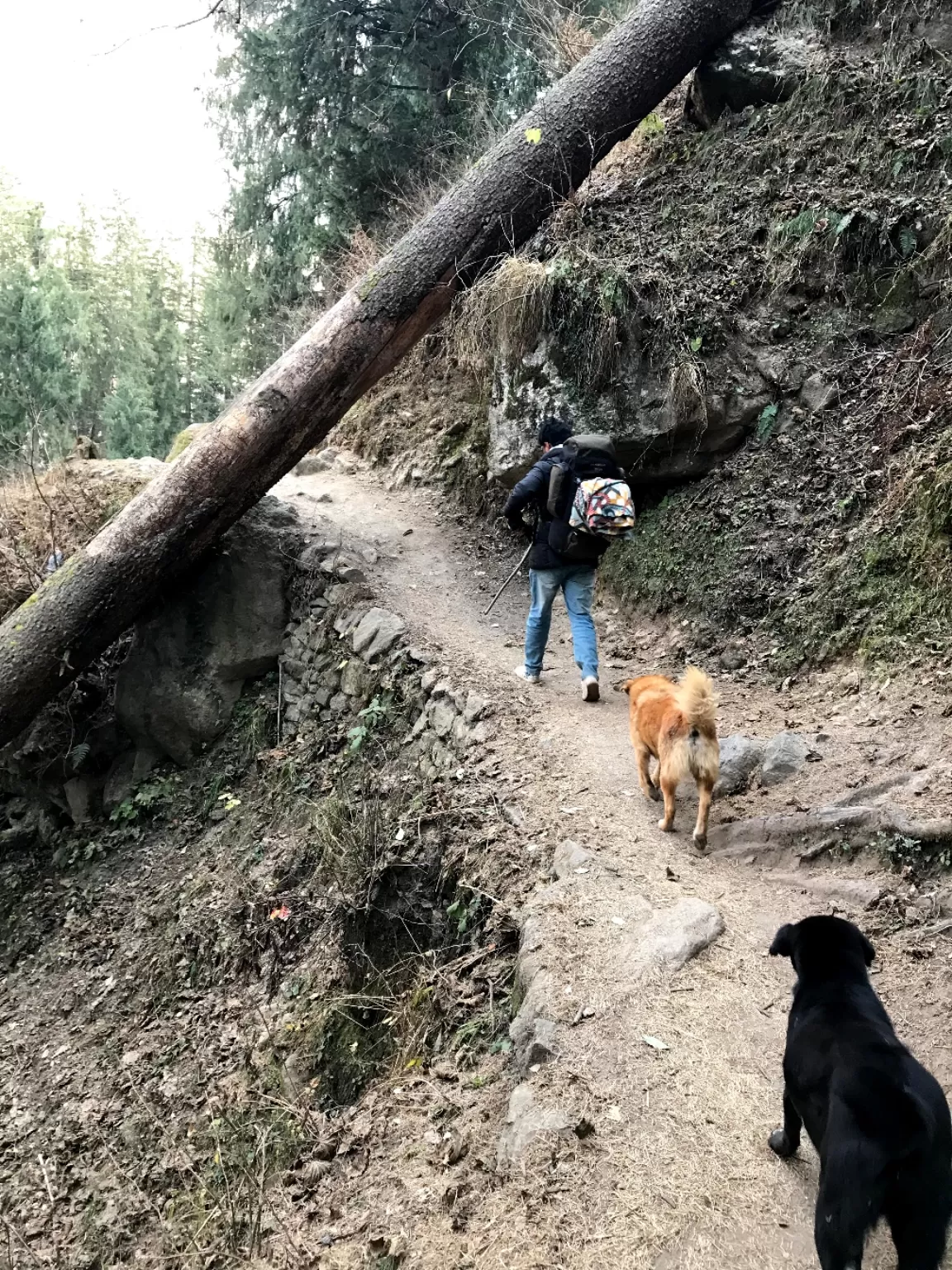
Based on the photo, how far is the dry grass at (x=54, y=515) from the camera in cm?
852

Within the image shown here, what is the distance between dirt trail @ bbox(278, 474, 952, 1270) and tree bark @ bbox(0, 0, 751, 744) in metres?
3.76

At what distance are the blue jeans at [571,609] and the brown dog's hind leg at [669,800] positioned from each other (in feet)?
5.90

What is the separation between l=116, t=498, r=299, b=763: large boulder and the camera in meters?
8.19

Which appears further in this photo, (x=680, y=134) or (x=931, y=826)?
(x=680, y=134)

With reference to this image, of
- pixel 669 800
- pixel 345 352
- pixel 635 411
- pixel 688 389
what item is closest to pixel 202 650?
pixel 345 352

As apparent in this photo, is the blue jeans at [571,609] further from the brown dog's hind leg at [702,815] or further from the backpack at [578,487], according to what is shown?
the brown dog's hind leg at [702,815]

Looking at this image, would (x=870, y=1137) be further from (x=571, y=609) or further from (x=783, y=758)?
(x=571, y=609)

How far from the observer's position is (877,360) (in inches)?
270

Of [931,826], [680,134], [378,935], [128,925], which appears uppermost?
[680,134]

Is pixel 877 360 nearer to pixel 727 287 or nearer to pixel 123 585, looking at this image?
pixel 727 287

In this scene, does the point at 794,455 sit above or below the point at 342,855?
above

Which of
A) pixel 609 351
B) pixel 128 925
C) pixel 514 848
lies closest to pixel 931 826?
pixel 514 848

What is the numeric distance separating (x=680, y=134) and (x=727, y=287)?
3026 mm

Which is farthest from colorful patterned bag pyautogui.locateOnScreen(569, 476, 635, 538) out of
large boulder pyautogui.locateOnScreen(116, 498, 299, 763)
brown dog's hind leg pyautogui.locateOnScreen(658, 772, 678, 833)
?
large boulder pyautogui.locateOnScreen(116, 498, 299, 763)
